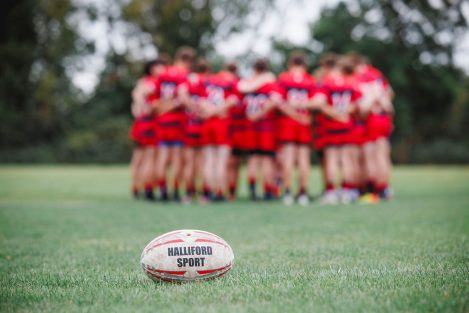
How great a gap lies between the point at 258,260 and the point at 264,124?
16.7 ft

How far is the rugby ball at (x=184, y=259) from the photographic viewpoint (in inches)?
122

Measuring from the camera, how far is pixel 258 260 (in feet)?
12.8

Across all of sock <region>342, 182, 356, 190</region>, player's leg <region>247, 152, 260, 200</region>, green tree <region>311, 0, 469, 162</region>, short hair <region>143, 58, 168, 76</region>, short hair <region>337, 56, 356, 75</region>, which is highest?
green tree <region>311, 0, 469, 162</region>

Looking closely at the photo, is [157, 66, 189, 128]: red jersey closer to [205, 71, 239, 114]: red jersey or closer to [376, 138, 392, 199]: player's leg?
[205, 71, 239, 114]: red jersey

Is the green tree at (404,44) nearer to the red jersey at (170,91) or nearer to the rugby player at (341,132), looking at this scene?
the rugby player at (341,132)

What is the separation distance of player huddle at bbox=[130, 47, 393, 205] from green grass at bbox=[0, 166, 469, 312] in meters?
1.19

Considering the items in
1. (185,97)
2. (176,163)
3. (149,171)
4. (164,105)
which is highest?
(185,97)

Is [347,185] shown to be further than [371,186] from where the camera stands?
No

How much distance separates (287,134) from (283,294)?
19.6 ft

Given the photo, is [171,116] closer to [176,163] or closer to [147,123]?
[147,123]

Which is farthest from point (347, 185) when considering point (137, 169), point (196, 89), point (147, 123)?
point (137, 169)

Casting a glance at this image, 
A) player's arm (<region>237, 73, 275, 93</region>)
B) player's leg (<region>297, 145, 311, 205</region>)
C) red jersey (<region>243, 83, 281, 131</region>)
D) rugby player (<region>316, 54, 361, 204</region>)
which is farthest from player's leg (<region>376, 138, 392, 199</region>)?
player's arm (<region>237, 73, 275, 93</region>)

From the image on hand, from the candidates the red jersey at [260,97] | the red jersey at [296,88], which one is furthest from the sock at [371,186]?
the red jersey at [260,97]

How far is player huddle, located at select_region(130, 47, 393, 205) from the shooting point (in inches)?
340
